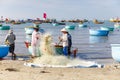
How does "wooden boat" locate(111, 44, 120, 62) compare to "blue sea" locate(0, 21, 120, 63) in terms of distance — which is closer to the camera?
"wooden boat" locate(111, 44, 120, 62)

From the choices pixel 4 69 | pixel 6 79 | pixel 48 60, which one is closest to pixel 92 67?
pixel 48 60

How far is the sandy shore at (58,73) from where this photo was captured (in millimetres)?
13797

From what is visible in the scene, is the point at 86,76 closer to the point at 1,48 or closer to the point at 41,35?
the point at 41,35

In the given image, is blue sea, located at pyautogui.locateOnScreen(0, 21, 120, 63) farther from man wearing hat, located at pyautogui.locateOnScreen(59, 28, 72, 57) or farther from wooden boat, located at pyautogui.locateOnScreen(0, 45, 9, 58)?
wooden boat, located at pyautogui.locateOnScreen(0, 45, 9, 58)

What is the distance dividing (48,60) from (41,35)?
1551 millimetres

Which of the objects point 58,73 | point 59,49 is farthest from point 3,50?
point 58,73

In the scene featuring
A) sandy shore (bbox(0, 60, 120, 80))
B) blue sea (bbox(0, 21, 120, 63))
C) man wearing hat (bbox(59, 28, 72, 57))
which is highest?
man wearing hat (bbox(59, 28, 72, 57))

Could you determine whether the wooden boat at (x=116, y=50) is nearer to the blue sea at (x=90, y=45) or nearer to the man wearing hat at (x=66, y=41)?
the blue sea at (x=90, y=45)

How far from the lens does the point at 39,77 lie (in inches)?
542

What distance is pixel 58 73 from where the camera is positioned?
49.8ft

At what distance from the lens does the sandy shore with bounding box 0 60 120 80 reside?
1380 cm

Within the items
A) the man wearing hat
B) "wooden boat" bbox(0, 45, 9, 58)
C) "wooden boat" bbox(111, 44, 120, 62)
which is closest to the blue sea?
the man wearing hat

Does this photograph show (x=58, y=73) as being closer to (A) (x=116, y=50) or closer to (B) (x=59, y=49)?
(A) (x=116, y=50)

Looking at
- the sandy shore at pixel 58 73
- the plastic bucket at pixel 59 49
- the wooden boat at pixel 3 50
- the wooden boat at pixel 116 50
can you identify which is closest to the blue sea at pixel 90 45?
the plastic bucket at pixel 59 49
